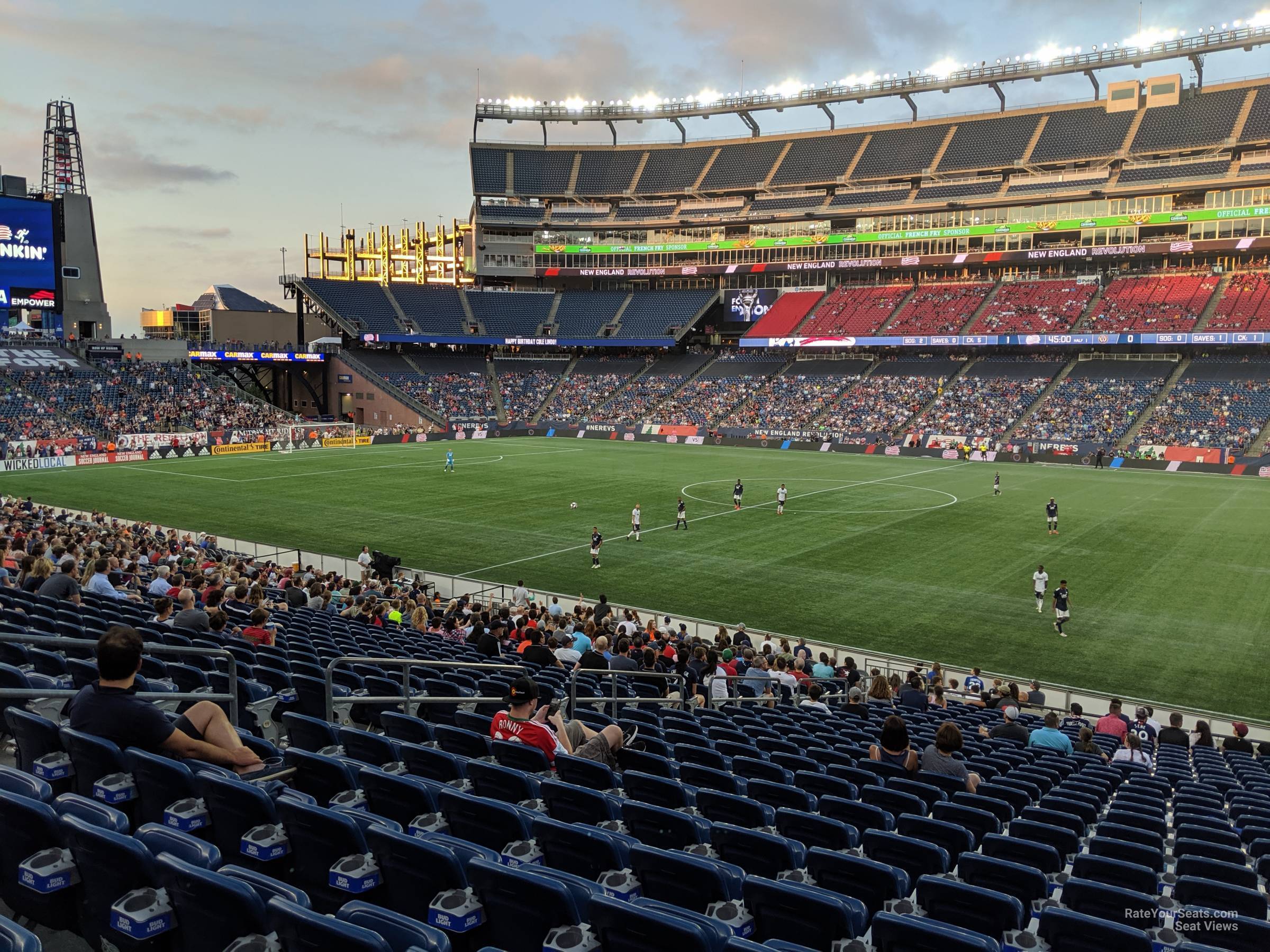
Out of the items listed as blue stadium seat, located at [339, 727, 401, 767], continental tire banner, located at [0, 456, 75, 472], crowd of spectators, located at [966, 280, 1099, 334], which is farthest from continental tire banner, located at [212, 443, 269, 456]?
blue stadium seat, located at [339, 727, 401, 767]

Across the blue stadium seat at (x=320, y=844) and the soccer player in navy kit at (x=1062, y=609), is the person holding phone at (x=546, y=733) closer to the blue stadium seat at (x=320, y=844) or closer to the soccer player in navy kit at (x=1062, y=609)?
the blue stadium seat at (x=320, y=844)

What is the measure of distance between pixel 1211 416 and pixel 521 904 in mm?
72798

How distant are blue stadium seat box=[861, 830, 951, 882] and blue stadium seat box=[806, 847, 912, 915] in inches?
22.5

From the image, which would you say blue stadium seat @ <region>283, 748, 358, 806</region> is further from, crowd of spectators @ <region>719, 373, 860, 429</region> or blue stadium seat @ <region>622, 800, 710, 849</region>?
crowd of spectators @ <region>719, 373, 860, 429</region>

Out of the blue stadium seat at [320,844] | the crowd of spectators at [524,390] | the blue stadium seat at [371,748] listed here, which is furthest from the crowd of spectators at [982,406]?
the blue stadium seat at [320,844]

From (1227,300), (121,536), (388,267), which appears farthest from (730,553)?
(388,267)

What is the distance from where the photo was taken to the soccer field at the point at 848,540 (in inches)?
925

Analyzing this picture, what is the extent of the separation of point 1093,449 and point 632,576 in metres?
47.1

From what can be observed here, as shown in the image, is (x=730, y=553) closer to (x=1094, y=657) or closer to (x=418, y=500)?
(x=1094, y=657)

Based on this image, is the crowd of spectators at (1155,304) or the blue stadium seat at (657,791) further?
the crowd of spectators at (1155,304)

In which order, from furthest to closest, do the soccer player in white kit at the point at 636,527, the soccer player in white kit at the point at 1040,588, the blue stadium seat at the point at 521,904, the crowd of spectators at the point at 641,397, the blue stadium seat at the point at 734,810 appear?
the crowd of spectators at the point at 641,397
the soccer player in white kit at the point at 636,527
the soccer player in white kit at the point at 1040,588
the blue stadium seat at the point at 734,810
the blue stadium seat at the point at 521,904

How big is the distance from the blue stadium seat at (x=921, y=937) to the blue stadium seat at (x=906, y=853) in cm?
187

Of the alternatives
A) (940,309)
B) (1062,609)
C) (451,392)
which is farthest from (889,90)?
(1062,609)

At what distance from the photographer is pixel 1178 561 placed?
32031 mm
